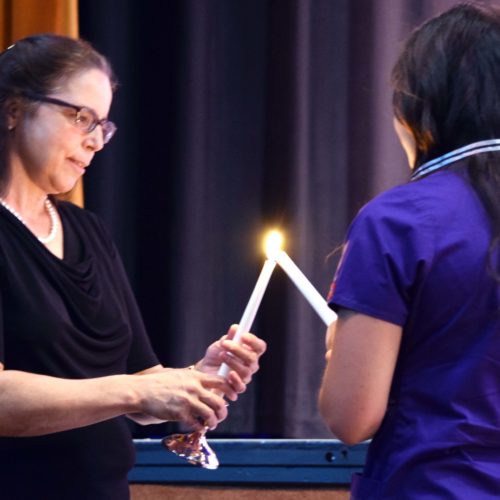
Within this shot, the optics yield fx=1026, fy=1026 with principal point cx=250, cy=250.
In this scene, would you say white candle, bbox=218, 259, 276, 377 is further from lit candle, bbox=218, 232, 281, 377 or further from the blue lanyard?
the blue lanyard

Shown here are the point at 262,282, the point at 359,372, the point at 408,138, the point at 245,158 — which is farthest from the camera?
the point at 245,158

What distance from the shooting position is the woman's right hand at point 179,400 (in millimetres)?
1661

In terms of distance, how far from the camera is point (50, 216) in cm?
195

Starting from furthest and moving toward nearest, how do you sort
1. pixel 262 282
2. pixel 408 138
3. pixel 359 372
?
pixel 262 282 < pixel 408 138 < pixel 359 372

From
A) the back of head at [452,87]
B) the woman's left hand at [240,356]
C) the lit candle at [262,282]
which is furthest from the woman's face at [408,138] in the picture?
the woman's left hand at [240,356]

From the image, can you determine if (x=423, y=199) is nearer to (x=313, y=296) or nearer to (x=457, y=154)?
(x=457, y=154)

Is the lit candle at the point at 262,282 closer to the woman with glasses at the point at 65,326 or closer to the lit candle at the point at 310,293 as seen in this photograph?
the lit candle at the point at 310,293

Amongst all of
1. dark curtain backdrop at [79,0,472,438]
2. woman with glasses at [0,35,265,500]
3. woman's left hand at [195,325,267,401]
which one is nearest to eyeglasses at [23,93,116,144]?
woman with glasses at [0,35,265,500]

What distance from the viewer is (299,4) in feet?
8.52

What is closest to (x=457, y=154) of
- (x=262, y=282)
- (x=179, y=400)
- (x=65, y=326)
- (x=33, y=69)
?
(x=262, y=282)

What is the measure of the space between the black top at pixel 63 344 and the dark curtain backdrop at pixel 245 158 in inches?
27.0

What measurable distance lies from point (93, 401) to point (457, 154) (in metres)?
0.72

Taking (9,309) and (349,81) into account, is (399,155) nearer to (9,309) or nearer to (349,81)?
(349,81)

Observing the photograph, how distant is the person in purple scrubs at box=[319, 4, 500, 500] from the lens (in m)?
1.19
